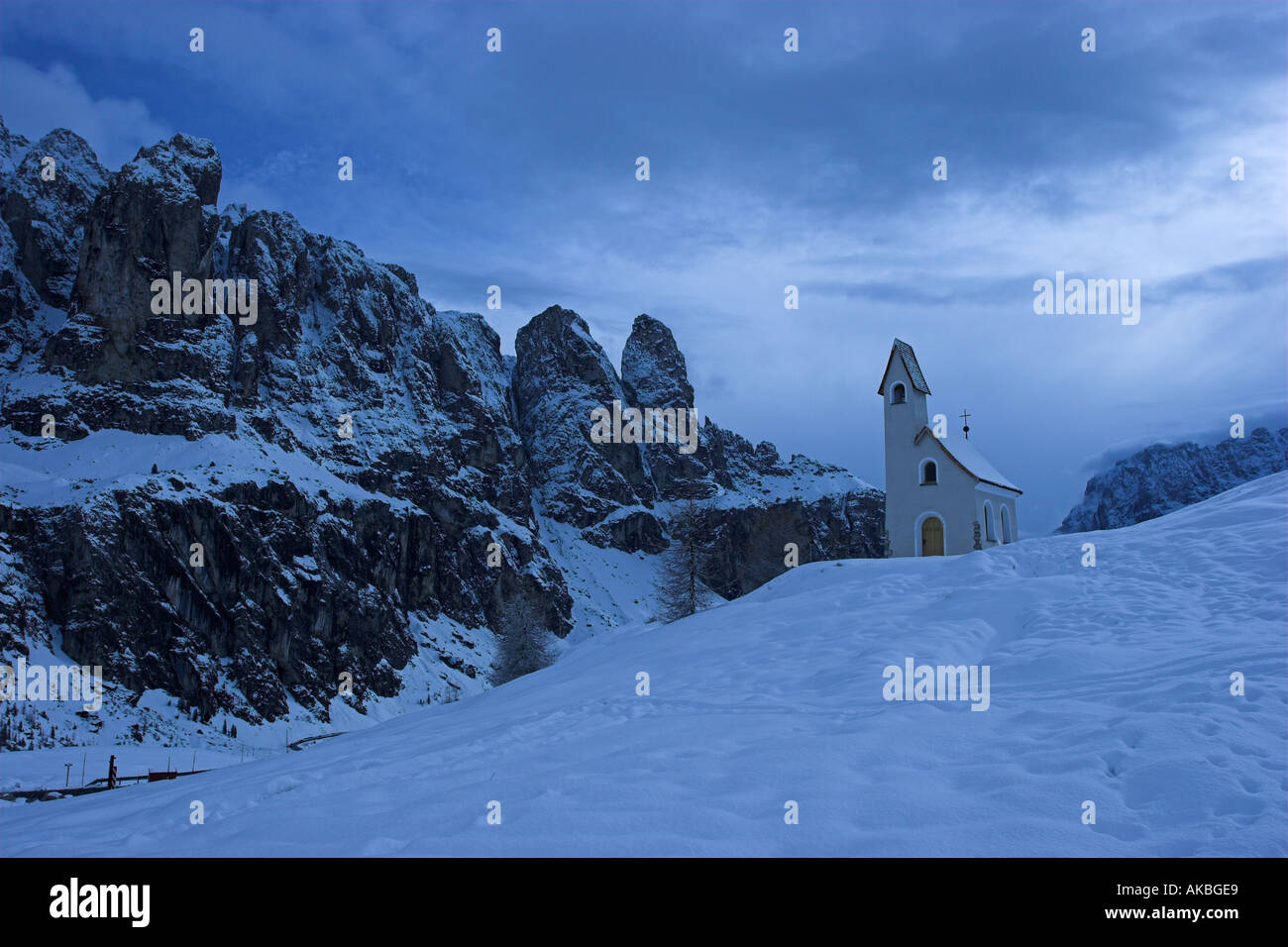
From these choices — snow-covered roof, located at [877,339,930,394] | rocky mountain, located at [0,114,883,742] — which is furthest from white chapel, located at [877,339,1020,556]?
rocky mountain, located at [0,114,883,742]

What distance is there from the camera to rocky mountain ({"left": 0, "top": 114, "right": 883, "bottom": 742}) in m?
86.8

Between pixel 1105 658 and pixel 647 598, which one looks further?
pixel 647 598

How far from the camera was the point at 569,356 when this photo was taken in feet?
607

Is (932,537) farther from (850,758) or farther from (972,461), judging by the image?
(850,758)

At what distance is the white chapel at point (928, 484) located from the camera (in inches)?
1470

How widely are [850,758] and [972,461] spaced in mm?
34054

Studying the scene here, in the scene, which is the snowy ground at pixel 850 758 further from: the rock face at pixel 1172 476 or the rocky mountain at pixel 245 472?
the rock face at pixel 1172 476

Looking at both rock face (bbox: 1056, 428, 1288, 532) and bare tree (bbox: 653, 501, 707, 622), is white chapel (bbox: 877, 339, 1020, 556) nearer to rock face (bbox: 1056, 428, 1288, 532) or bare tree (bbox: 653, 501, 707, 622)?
bare tree (bbox: 653, 501, 707, 622)

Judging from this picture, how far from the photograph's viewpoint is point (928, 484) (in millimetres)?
38281

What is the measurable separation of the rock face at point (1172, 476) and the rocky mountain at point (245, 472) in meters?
73.7

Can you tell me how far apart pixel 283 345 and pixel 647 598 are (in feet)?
258

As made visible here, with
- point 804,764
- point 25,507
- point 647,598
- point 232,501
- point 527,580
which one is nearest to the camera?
point 804,764

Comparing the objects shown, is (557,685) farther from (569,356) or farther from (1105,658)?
(569,356)
